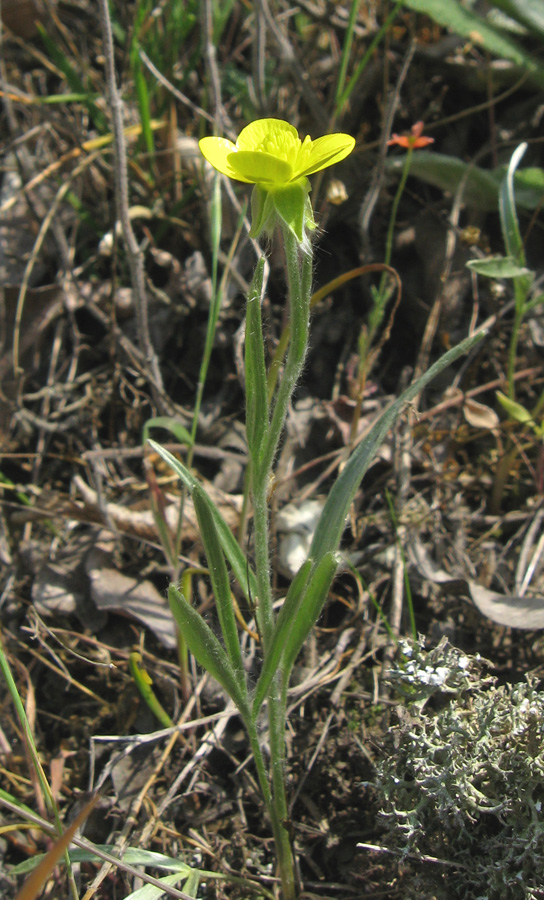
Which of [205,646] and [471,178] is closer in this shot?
[205,646]

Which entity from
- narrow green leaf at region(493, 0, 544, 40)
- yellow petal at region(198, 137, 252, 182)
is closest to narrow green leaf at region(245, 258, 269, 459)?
yellow petal at region(198, 137, 252, 182)

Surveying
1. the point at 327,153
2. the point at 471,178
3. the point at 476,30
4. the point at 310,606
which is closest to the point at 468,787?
the point at 310,606

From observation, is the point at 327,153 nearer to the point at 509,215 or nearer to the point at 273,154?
the point at 273,154

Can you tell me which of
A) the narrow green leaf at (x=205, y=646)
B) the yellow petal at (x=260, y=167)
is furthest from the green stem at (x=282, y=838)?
the yellow petal at (x=260, y=167)

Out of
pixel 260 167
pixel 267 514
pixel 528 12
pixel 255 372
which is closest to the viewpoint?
pixel 260 167

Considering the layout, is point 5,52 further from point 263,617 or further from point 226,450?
point 263,617

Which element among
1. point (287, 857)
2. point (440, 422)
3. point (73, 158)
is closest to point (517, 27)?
point (440, 422)

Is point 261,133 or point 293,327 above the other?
point 261,133
